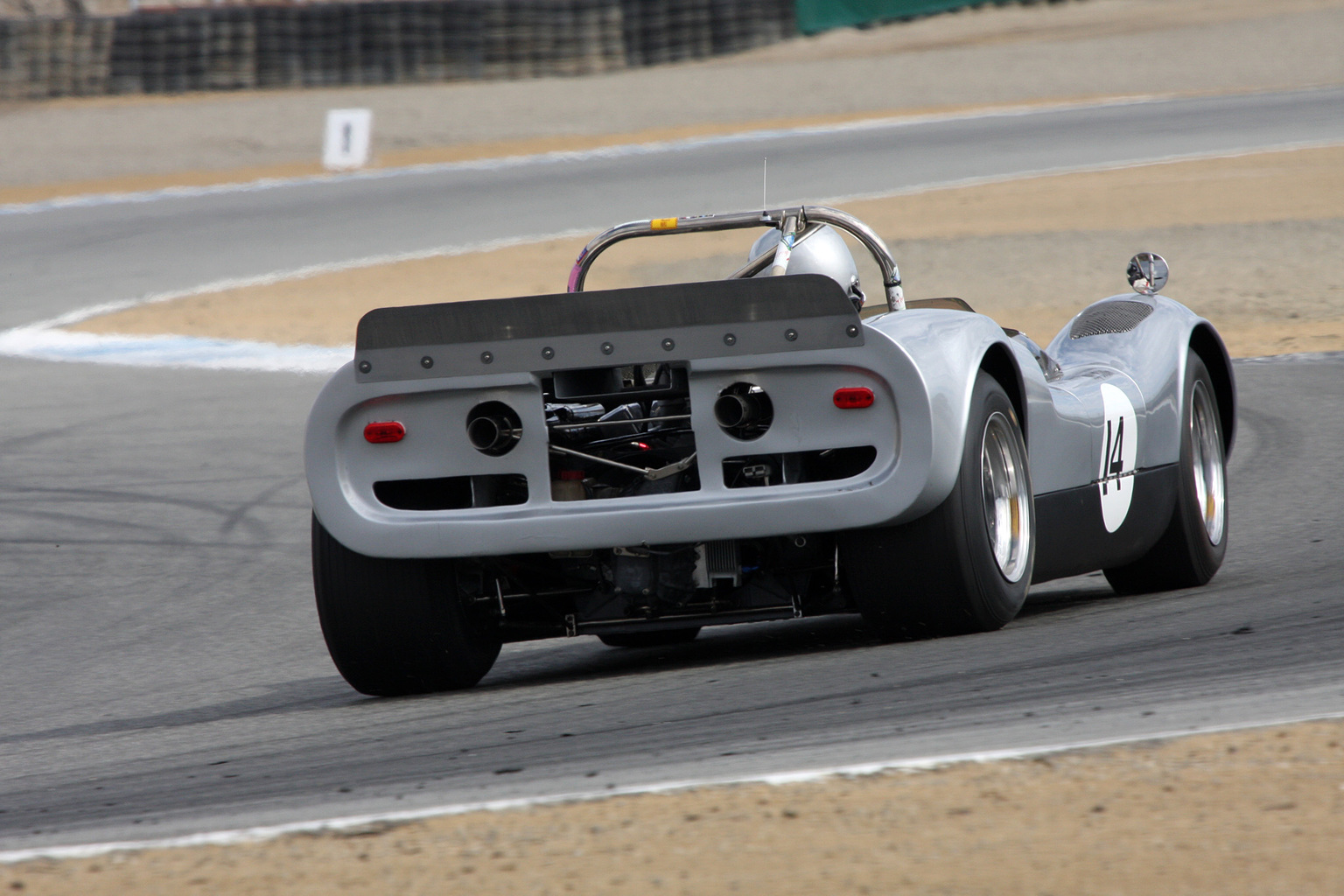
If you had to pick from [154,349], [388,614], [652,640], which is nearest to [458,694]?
[388,614]

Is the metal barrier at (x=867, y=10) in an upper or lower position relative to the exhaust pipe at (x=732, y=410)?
upper

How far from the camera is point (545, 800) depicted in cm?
339

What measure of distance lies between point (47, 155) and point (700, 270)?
54.6ft

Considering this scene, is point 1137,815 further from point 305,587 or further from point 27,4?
point 27,4

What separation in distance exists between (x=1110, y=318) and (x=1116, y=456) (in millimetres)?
784

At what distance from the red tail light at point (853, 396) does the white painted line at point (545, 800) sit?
119 cm

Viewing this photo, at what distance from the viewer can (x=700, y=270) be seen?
55.7ft

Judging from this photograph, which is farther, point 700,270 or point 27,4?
point 27,4

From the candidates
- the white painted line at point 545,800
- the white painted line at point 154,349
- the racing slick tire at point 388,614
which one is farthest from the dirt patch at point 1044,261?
the white painted line at point 545,800

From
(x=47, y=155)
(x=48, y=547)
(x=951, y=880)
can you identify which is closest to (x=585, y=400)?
(x=951, y=880)

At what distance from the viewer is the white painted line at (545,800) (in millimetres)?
3324

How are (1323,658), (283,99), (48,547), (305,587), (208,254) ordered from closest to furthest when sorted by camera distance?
(1323,658) → (305,587) → (48,547) → (208,254) → (283,99)

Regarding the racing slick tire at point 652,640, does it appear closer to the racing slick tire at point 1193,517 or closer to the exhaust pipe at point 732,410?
the racing slick tire at point 1193,517

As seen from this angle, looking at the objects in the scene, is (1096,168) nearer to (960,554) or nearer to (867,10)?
(960,554)
